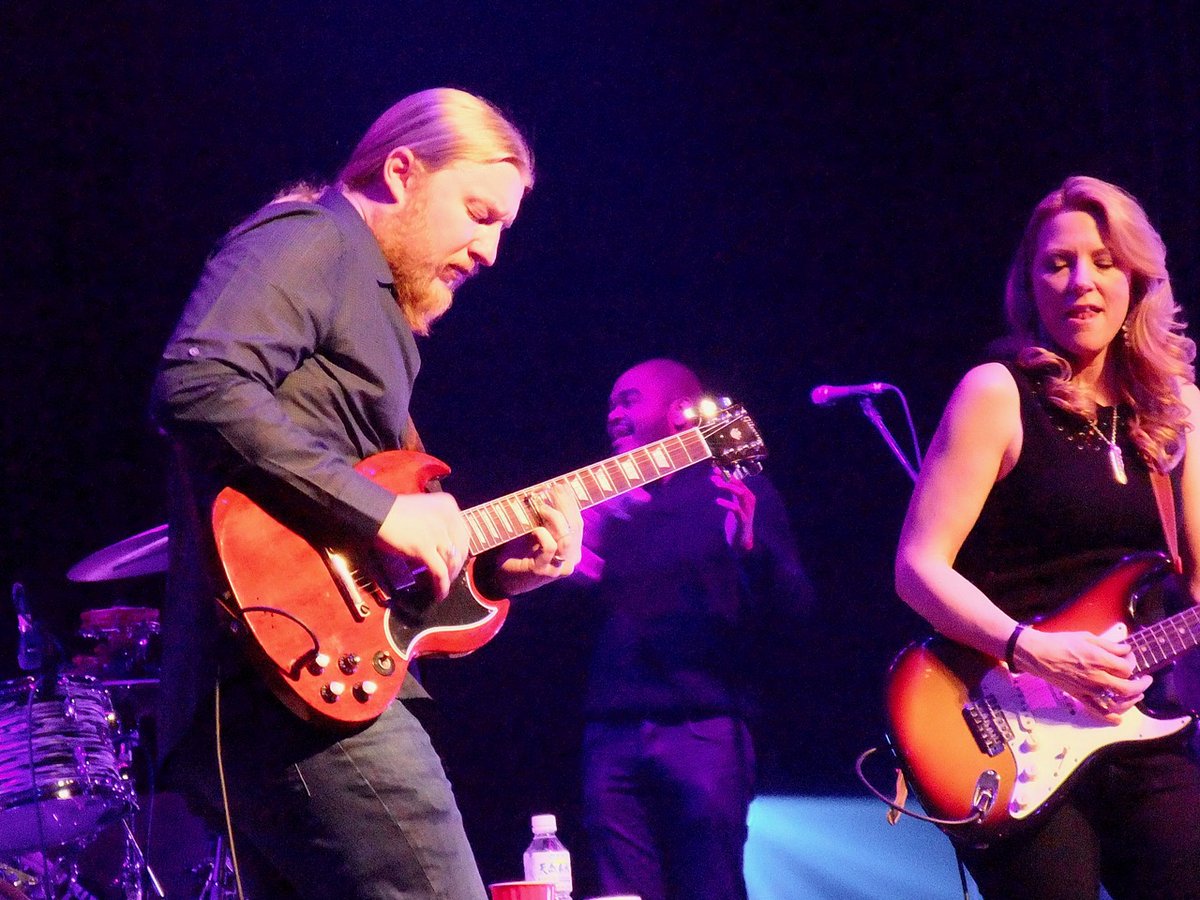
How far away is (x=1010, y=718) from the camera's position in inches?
118

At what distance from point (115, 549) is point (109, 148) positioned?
241 cm

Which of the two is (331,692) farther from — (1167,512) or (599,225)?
(599,225)

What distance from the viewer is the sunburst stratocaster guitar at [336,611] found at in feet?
6.88

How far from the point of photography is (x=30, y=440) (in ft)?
19.3

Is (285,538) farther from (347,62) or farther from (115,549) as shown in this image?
(347,62)

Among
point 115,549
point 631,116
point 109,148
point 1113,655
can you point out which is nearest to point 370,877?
point 1113,655

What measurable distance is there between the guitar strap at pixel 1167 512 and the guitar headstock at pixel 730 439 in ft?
3.49

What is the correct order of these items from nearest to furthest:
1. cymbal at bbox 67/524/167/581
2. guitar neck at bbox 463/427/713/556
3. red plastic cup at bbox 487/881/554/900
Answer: guitar neck at bbox 463/427/713/556, red plastic cup at bbox 487/881/554/900, cymbal at bbox 67/524/167/581

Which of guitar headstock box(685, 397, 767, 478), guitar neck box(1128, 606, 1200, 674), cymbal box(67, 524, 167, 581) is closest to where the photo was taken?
guitar neck box(1128, 606, 1200, 674)

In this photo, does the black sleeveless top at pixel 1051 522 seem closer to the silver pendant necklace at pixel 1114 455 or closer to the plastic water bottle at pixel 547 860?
the silver pendant necklace at pixel 1114 455

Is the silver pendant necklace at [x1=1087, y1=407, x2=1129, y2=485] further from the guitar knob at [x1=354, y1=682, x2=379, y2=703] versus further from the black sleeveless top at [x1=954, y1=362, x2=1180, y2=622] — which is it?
the guitar knob at [x1=354, y1=682, x2=379, y2=703]

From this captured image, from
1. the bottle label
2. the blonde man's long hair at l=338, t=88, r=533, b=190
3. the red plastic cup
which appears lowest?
the bottle label

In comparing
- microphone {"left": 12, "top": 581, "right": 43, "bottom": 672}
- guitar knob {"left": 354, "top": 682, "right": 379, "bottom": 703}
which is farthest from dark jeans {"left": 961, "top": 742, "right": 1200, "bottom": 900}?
microphone {"left": 12, "top": 581, "right": 43, "bottom": 672}

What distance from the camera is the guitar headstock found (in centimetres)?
365
